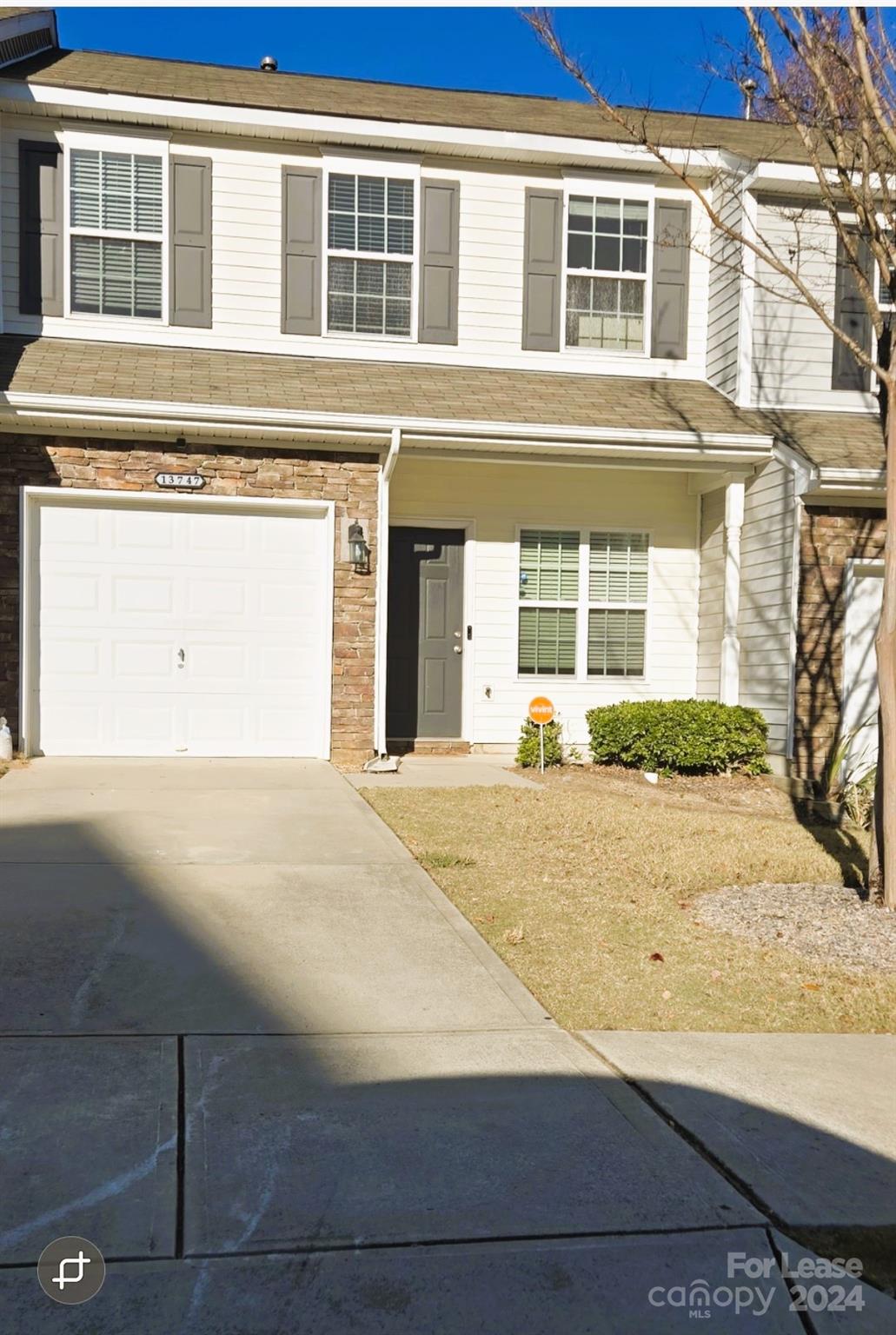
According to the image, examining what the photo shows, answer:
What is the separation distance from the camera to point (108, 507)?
10656mm

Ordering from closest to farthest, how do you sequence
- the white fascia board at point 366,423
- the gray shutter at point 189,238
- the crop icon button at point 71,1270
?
the crop icon button at point 71,1270, the white fascia board at point 366,423, the gray shutter at point 189,238

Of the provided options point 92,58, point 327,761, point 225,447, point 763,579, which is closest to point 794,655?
point 763,579

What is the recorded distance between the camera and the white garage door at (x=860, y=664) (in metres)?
11.3

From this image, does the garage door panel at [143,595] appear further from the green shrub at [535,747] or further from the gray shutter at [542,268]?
the gray shutter at [542,268]

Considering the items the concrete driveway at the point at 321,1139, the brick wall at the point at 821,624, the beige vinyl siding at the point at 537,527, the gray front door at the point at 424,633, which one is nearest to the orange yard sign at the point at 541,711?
the beige vinyl siding at the point at 537,527

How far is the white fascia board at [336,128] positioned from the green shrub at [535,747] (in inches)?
229

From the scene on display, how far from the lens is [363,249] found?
12125mm

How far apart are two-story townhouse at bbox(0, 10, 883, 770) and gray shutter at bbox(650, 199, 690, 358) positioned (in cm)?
4

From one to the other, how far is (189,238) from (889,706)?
8.85m

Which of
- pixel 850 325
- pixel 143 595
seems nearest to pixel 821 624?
pixel 850 325

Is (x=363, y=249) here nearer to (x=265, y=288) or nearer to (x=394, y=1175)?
(x=265, y=288)

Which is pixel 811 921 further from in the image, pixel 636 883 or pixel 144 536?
pixel 144 536

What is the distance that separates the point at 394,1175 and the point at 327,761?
787 centimetres

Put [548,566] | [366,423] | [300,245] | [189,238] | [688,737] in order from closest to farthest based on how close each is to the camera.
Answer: [366,423]
[688,737]
[189,238]
[300,245]
[548,566]
